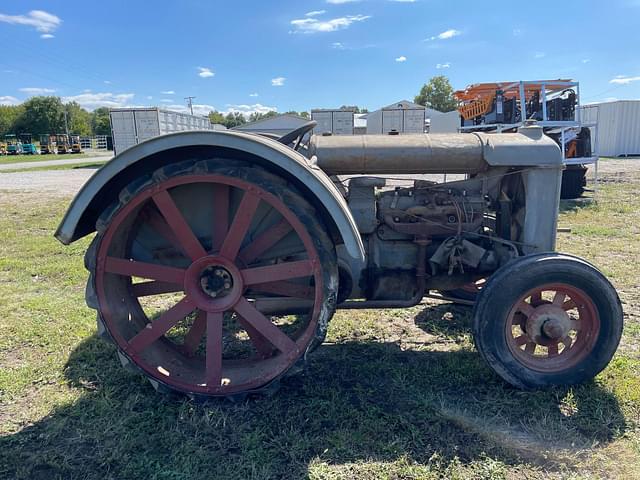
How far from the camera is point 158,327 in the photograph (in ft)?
9.00

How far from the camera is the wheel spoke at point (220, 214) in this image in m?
2.81

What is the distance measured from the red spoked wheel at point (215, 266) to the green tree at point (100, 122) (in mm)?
80862

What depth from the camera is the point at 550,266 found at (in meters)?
2.82

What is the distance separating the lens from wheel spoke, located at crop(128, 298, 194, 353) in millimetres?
2711

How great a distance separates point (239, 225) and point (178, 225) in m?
0.35

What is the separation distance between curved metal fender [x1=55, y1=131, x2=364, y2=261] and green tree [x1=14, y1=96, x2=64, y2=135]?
2891 inches

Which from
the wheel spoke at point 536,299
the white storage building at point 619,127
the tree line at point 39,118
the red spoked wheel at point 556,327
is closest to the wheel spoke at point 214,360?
the red spoked wheel at point 556,327

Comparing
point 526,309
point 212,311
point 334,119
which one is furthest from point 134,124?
point 526,309

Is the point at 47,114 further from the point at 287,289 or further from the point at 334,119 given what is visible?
the point at 287,289

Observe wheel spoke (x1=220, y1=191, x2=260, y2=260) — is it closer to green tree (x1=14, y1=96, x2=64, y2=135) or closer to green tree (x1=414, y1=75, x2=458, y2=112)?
green tree (x1=414, y1=75, x2=458, y2=112)

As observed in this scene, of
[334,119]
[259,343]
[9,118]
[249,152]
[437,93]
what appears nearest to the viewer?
[249,152]

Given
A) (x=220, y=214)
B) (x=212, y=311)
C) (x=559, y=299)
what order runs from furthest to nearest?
1. (x=559, y=299)
2. (x=220, y=214)
3. (x=212, y=311)

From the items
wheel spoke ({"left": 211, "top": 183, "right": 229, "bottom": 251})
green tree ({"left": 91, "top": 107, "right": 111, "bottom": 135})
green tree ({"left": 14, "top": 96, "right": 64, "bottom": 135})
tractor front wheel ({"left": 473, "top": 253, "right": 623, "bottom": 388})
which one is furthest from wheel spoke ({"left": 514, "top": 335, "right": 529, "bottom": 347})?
green tree ({"left": 91, "top": 107, "right": 111, "bottom": 135})

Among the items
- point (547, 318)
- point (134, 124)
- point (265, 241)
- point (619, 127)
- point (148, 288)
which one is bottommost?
point (547, 318)
